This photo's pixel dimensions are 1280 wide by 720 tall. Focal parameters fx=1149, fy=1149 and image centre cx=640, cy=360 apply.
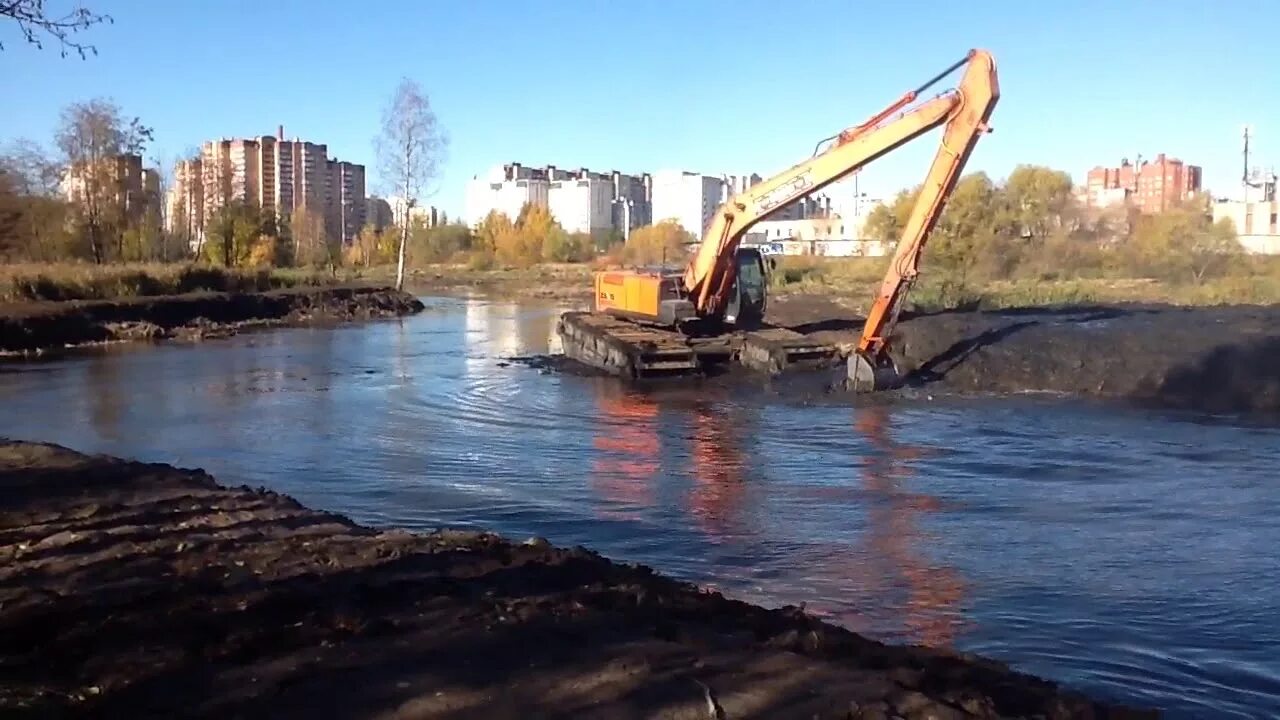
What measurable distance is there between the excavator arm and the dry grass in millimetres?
22066

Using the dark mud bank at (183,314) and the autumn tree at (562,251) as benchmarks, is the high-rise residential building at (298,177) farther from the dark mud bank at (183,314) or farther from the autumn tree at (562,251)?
the dark mud bank at (183,314)

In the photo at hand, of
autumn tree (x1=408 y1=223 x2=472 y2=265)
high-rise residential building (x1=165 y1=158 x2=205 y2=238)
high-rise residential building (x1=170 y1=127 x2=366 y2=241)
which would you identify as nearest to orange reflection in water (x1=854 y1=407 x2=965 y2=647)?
high-rise residential building (x1=165 y1=158 x2=205 y2=238)

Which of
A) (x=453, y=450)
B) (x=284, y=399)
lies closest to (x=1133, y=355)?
(x=453, y=450)

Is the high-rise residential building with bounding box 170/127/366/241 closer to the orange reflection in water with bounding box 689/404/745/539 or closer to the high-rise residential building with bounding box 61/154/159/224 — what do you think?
the high-rise residential building with bounding box 61/154/159/224

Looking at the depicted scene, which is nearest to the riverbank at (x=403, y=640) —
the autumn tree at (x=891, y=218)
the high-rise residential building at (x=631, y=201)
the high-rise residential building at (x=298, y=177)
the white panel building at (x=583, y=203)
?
the autumn tree at (x=891, y=218)

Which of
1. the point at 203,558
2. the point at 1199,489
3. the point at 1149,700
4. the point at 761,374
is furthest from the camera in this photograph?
the point at 761,374

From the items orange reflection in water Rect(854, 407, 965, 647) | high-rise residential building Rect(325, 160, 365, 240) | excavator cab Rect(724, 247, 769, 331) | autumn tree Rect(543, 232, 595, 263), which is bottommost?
orange reflection in water Rect(854, 407, 965, 647)

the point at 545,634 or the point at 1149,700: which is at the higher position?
the point at 545,634

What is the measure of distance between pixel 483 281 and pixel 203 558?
69.8m

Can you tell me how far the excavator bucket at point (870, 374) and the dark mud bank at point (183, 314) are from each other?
20.0 m

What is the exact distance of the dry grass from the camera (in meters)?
32.7

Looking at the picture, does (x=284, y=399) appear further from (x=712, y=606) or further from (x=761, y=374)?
(x=712, y=606)

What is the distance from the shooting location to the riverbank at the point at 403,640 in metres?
4.52

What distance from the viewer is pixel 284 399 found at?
740 inches
